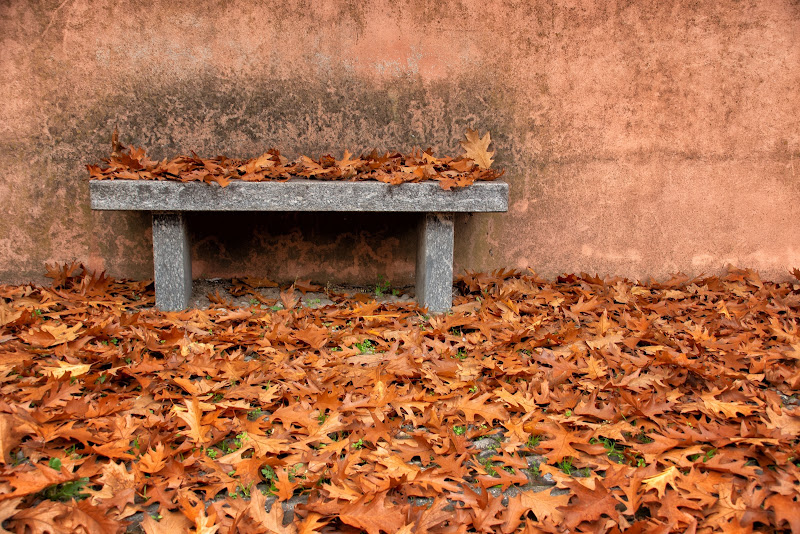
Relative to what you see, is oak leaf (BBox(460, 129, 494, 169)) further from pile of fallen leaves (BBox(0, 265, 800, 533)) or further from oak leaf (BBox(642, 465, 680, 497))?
oak leaf (BBox(642, 465, 680, 497))

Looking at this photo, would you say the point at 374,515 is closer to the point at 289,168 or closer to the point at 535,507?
the point at 535,507

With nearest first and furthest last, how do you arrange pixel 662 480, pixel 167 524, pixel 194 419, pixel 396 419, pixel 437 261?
pixel 167 524
pixel 662 480
pixel 194 419
pixel 396 419
pixel 437 261

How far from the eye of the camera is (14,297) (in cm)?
321

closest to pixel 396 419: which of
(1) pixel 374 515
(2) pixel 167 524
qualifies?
(1) pixel 374 515

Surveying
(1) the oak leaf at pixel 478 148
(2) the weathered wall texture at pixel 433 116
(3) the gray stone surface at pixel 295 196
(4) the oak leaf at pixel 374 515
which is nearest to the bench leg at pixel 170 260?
(3) the gray stone surface at pixel 295 196

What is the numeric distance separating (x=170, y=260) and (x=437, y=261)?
1415mm

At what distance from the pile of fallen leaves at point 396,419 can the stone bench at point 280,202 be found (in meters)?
0.25

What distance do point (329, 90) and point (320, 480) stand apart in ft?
8.11

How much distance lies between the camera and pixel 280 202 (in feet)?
9.83

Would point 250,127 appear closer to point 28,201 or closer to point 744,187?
point 28,201

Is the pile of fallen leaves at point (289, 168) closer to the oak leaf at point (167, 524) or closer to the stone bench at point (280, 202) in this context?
the stone bench at point (280, 202)

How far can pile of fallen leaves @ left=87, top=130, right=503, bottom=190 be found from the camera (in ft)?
9.76

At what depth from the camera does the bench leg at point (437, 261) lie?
3.13 metres

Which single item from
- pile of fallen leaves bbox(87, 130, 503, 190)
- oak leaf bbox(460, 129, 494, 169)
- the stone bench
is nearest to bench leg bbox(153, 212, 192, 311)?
the stone bench
